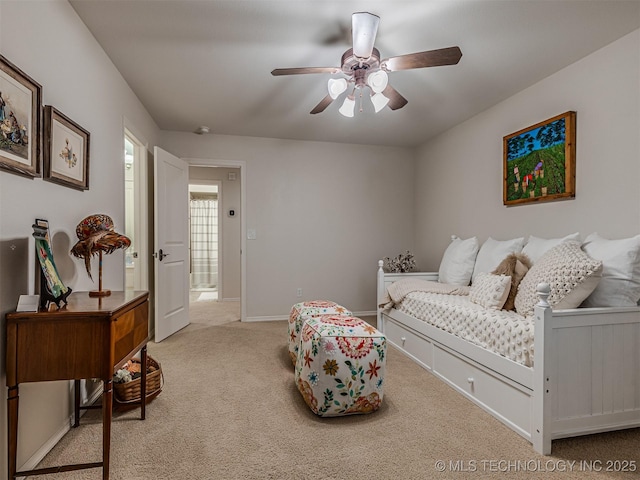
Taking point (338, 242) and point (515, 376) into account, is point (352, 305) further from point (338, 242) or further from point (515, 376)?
point (515, 376)

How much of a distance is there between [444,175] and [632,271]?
255 centimetres

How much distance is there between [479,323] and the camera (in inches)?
90.2

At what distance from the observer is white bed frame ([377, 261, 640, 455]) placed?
5.82ft

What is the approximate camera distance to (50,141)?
1.79m

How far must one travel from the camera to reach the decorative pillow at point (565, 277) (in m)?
1.95

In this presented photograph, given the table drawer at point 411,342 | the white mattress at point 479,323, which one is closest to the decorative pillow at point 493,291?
the white mattress at point 479,323

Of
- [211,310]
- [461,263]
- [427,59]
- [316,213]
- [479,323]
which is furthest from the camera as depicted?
[211,310]

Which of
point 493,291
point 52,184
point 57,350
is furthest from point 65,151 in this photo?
point 493,291

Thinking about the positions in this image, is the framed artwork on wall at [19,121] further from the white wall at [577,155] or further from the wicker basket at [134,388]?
the white wall at [577,155]

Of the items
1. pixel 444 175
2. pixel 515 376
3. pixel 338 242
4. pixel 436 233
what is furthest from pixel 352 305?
pixel 515 376

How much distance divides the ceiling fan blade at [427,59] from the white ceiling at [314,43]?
27cm

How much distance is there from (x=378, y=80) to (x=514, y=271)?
1.64 meters

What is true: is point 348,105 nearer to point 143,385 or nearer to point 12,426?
point 143,385

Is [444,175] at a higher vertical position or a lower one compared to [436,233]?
higher
